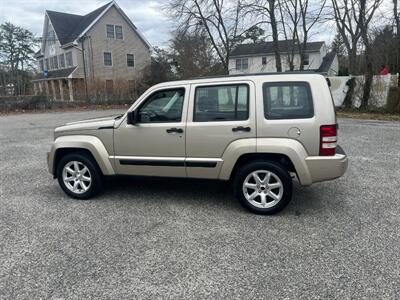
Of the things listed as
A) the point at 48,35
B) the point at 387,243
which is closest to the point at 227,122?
the point at 387,243

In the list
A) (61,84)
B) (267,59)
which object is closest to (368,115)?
(267,59)

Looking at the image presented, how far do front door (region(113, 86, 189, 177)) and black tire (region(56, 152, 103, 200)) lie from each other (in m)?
0.40

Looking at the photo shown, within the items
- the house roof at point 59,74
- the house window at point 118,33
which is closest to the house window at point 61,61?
the house roof at point 59,74

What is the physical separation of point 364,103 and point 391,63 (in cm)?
1177

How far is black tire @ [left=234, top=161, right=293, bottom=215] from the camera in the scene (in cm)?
379

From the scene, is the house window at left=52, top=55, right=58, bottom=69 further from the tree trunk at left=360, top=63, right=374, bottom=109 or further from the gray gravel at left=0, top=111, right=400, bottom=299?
the gray gravel at left=0, top=111, right=400, bottom=299

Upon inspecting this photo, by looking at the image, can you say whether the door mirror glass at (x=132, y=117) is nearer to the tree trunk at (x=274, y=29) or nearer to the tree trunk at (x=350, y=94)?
the tree trunk at (x=350, y=94)

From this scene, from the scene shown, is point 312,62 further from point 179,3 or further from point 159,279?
point 159,279

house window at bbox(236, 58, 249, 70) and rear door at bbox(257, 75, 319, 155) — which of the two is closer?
rear door at bbox(257, 75, 319, 155)

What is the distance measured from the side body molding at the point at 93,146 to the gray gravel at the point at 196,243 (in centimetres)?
54

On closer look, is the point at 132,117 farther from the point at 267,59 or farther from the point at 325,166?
the point at 267,59

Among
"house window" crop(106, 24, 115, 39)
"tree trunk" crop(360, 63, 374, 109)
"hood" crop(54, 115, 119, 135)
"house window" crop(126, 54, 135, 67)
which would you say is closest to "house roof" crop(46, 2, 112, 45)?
"house window" crop(106, 24, 115, 39)

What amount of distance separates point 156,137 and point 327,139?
87.0 inches

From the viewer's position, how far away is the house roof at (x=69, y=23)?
31984 millimetres
